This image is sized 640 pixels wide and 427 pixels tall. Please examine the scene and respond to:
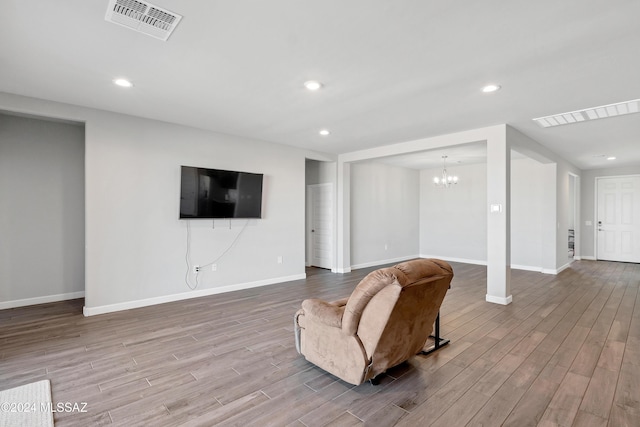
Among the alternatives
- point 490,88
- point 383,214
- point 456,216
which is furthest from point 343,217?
point 490,88

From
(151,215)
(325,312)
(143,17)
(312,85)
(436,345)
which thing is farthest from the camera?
(151,215)

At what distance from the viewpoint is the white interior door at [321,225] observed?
7.32m

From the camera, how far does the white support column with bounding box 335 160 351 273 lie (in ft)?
23.1

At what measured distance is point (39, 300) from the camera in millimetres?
4590

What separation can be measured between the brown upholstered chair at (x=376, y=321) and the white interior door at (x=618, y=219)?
363 inches

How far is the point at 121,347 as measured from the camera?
3.13m

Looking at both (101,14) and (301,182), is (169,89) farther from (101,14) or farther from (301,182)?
(301,182)

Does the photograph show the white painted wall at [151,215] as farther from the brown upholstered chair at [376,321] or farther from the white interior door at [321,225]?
the brown upholstered chair at [376,321]

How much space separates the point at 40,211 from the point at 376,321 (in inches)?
203

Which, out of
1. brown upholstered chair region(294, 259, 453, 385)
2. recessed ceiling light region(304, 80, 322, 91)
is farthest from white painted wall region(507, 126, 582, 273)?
brown upholstered chair region(294, 259, 453, 385)

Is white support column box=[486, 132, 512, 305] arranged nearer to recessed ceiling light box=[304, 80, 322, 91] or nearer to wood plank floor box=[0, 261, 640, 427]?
wood plank floor box=[0, 261, 640, 427]

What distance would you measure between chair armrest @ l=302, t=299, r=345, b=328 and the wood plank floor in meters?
0.50

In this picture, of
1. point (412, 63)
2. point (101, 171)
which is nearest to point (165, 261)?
point (101, 171)

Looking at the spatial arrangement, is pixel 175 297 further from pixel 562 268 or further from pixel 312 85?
pixel 562 268
